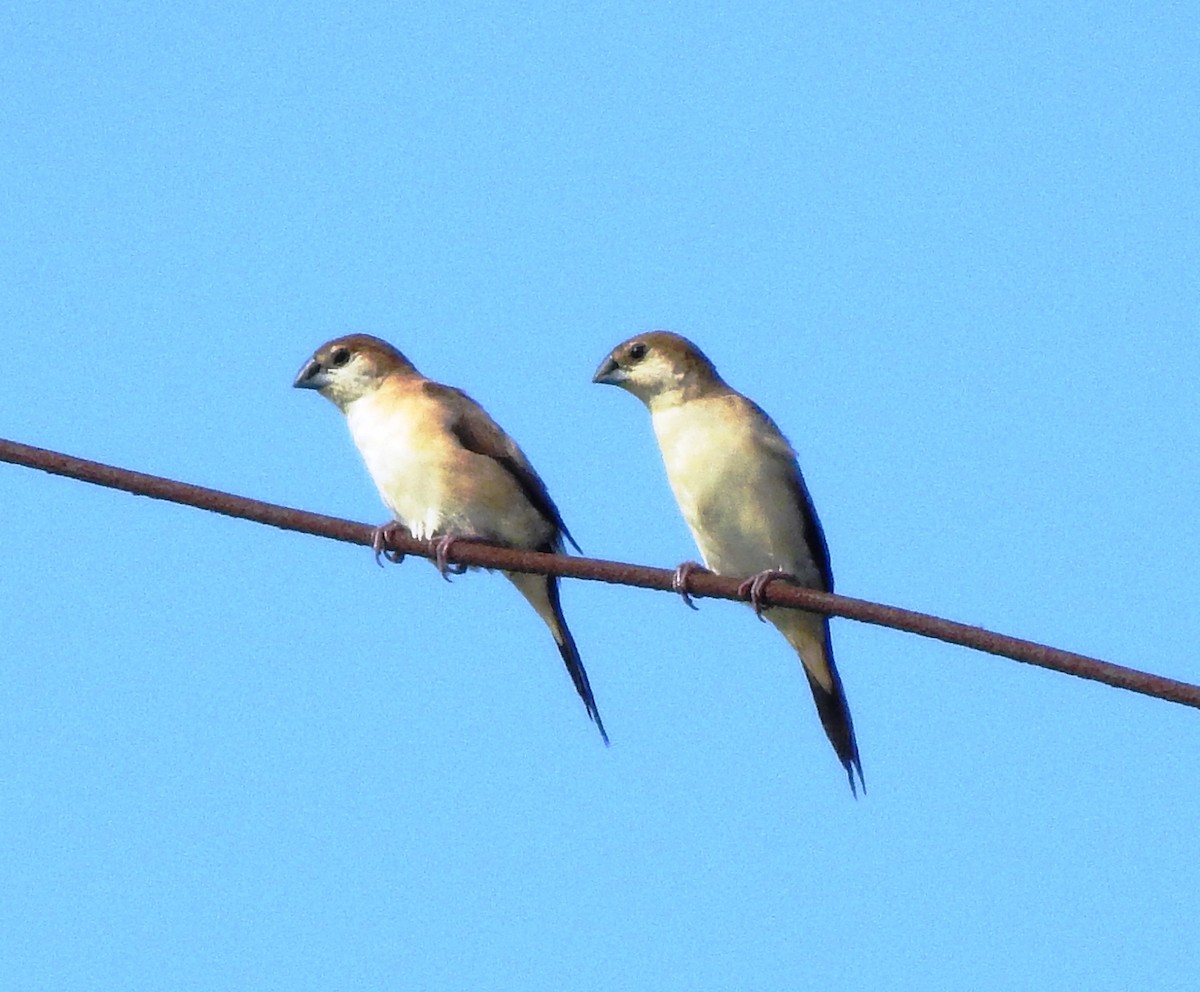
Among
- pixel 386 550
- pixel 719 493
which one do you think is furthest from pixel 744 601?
pixel 386 550

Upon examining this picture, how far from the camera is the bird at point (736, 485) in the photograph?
8.98 meters

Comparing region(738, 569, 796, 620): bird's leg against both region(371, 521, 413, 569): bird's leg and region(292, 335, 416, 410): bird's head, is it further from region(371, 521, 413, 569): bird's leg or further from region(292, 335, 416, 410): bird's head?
region(292, 335, 416, 410): bird's head

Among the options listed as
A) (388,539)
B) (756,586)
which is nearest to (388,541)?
(388,539)

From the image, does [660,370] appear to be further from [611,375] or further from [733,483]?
[733,483]

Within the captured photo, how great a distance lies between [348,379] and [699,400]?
1.89 meters

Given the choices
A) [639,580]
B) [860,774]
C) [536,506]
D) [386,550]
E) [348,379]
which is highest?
[348,379]

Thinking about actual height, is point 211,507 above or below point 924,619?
above

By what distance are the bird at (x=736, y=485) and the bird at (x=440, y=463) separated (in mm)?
659

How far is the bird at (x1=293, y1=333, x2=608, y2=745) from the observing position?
30.7 ft

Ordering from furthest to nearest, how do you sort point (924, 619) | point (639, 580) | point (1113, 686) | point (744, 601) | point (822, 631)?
point (822, 631)
point (744, 601)
point (639, 580)
point (924, 619)
point (1113, 686)

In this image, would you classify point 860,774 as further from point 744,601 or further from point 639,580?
point 639,580

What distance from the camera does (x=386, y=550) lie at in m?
8.72

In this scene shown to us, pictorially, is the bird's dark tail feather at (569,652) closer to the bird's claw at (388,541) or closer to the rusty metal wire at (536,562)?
the bird's claw at (388,541)

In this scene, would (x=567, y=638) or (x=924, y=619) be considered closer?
(x=924, y=619)
